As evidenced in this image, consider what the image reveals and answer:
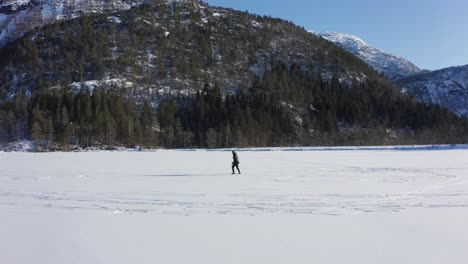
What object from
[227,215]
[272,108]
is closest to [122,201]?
[227,215]

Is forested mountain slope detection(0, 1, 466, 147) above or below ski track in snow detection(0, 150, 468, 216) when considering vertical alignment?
above

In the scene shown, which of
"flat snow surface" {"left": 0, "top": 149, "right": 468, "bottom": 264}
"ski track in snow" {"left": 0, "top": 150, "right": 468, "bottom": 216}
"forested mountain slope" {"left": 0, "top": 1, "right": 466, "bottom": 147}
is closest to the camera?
"flat snow surface" {"left": 0, "top": 149, "right": 468, "bottom": 264}

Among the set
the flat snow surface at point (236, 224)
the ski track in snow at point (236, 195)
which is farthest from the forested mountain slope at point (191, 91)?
the flat snow surface at point (236, 224)

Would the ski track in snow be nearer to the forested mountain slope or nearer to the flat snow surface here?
the flat snow surface

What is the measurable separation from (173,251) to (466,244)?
236 inches

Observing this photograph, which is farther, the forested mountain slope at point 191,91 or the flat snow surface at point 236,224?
the forested mountain slope at point 191,91

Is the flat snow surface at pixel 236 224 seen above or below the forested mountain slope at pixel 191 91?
below

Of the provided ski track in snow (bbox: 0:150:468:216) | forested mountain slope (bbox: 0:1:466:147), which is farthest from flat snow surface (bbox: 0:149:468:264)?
forested mountain slope (bbox: 0:1:466:147)

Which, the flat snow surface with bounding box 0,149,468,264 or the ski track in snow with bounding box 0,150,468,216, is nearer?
the flat snow surface with bounding box 0,149,468,264

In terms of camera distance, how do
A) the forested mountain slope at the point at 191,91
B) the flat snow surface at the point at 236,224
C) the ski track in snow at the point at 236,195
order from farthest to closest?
1. the forested mountain slope at the point at 191,91
2. the ski track in snow at the point at 236,195
3. the flat snow surface at the point at 236,224

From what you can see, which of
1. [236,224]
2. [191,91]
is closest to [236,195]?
[236,224]

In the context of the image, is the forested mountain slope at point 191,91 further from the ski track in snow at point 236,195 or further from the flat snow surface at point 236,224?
the flat snow surface at point 236,224

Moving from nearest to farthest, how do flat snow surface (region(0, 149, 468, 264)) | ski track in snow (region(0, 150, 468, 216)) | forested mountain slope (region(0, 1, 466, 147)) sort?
flat snow surface (region(0, 149, 468, 264)), ski track in snow (region(0, 150, 468, 216)), forested mountain slope (region(0, 1, 466, 147))

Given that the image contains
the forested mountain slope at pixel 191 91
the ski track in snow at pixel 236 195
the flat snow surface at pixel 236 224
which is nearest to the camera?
the flat snow surface at pixel 236 224
